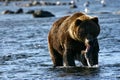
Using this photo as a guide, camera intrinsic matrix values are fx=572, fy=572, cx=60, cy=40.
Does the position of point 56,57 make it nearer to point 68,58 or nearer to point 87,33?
point 68,58

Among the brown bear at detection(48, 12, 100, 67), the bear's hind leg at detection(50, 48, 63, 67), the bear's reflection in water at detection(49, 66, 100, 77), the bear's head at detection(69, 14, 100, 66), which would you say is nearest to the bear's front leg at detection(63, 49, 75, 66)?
the brown bear at detection(48, 12, 100, 67)

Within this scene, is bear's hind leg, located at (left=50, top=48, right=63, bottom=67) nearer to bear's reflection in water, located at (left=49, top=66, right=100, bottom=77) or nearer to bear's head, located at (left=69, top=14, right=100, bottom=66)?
bear's reflection in water, located at (left=49, top=66, right=100, bottom=77)

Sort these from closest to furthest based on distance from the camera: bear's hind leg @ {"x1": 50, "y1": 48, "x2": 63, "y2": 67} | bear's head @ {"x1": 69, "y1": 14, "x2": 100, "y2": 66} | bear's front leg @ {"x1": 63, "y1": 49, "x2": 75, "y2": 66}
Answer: bear's head @ {"x1": 69, "y1": 14, "x2": 100, "y2": 66} < bear's front leg @ {"x1": 63, "y1": 49, "x2": 75, "y2": 66} < bear's hind leg @ {"x1": 50, "y1": 48, "x2": 63, "y2": 67}

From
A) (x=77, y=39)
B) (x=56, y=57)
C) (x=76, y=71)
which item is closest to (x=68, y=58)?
(x=76, y=71)

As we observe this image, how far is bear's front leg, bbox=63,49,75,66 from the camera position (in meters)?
14.8

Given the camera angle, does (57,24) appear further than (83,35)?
Yes

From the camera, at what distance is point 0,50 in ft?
72.4

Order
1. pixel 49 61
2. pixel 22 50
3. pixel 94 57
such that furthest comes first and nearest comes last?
1. pixel 22 50
2. pixel 49 61
3. pixel 94 57

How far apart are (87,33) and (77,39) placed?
0.37 meters

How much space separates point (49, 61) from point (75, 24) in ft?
12.2

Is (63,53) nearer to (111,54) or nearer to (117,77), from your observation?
(117,77)

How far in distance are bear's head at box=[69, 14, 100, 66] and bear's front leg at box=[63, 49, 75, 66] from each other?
371 millimetres

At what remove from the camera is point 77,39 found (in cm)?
1445

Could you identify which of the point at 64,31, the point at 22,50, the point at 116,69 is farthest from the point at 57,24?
the point at 22,50
